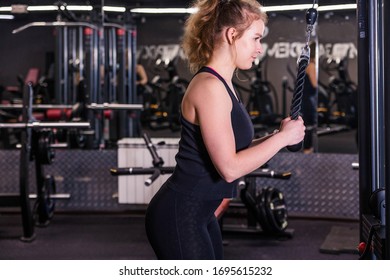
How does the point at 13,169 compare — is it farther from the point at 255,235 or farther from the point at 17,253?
the point at 255,235

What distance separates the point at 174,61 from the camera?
315 inches

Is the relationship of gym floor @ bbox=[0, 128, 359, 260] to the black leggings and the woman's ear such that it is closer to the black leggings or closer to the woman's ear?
the black leggings

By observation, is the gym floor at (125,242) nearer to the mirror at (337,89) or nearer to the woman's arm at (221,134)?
the mirror at (337,89)

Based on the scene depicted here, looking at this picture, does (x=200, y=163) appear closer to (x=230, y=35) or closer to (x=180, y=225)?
(x=180, y=225)

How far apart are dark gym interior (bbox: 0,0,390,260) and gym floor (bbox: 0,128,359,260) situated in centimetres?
1

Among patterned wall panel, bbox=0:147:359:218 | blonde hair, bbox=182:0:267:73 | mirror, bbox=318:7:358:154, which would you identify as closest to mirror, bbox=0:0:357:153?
mirror, bbox=318:7:358:154

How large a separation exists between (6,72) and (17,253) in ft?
9.48

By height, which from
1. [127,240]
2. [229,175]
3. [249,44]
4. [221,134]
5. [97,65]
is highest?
[97,65]

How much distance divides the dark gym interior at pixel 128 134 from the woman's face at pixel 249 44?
2426 mm

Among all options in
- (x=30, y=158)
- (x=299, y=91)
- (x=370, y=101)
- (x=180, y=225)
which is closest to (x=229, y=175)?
(x=180, y=225)

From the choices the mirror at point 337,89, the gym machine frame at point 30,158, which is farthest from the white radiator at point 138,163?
the mirror at point 337,89

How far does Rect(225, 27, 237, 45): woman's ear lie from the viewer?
196 centimetres

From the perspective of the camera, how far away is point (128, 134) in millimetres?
6945

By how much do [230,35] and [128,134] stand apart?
5037mm
